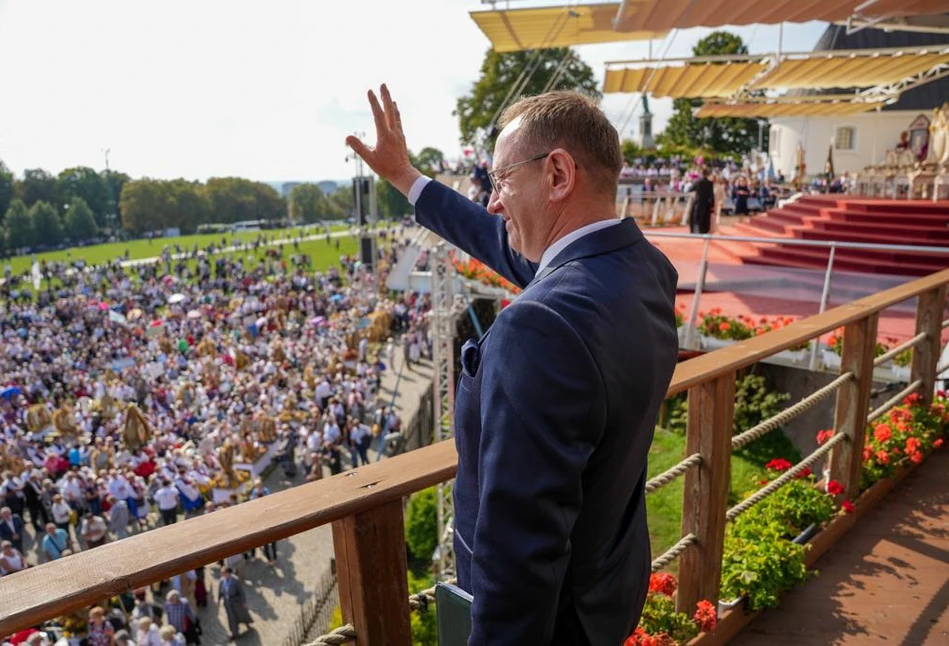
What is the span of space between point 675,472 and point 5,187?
302 feet

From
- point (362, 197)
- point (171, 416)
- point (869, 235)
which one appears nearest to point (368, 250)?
point (362, 197)

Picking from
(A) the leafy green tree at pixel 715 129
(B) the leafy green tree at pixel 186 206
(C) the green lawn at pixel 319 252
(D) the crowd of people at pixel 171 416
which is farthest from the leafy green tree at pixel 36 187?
(A) the leafy green tree at pixel 715 129

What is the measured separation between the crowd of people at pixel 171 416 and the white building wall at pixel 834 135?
17741 millimetres

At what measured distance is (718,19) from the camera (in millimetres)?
8828

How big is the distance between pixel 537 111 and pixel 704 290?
8.23 m

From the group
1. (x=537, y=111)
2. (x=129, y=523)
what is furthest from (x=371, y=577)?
(x=129, y=523)

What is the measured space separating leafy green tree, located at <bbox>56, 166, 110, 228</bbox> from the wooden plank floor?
308ft

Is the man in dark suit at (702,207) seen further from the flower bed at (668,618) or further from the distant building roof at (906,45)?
the distant building roof at (906,45)

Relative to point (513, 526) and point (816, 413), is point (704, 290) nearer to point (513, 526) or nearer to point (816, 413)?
point (816, 413)

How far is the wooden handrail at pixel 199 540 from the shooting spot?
100cm

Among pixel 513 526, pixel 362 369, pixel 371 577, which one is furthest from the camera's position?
pixel 362 369

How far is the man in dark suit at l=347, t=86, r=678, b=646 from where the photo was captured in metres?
1.05

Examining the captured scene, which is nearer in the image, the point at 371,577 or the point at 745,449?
the point at 371,577

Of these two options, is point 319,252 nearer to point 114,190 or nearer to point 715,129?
point 114,190
